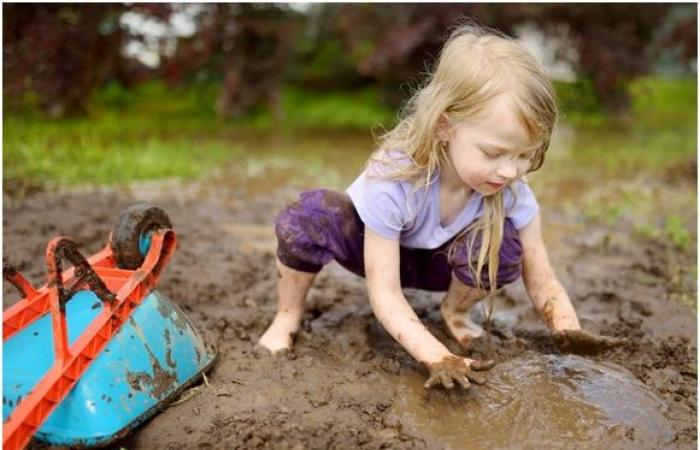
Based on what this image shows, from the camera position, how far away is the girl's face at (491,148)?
6.64 feet

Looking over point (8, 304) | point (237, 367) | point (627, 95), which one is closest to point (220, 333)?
point (237, 367)

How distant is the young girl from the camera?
205cm

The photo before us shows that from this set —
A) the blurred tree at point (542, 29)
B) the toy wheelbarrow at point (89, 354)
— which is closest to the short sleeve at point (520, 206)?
the toy wheelbarrow at point (89, 354)

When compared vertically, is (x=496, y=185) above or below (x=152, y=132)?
above

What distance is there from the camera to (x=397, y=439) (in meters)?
1.91

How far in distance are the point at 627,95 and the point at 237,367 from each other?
8.50 meters

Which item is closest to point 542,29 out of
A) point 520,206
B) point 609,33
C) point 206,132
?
point 609,33

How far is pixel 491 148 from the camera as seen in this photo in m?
2.05

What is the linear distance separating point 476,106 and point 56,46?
17.6 ft

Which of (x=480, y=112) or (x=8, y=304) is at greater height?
(x=480, y=112)

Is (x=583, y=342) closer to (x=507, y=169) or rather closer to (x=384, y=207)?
(x=507, y=169)

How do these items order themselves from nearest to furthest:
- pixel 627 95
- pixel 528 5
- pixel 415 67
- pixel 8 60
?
pixel 8 60, pixel 528 5, pixel 415 67, pixel 627 95

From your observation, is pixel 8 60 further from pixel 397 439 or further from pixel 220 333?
pixel 397 439

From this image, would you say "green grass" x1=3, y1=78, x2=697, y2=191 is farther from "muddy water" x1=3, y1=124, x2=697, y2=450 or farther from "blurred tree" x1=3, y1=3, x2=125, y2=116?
"muddy water" x1=3, y1=124, x2=697, y2=450
